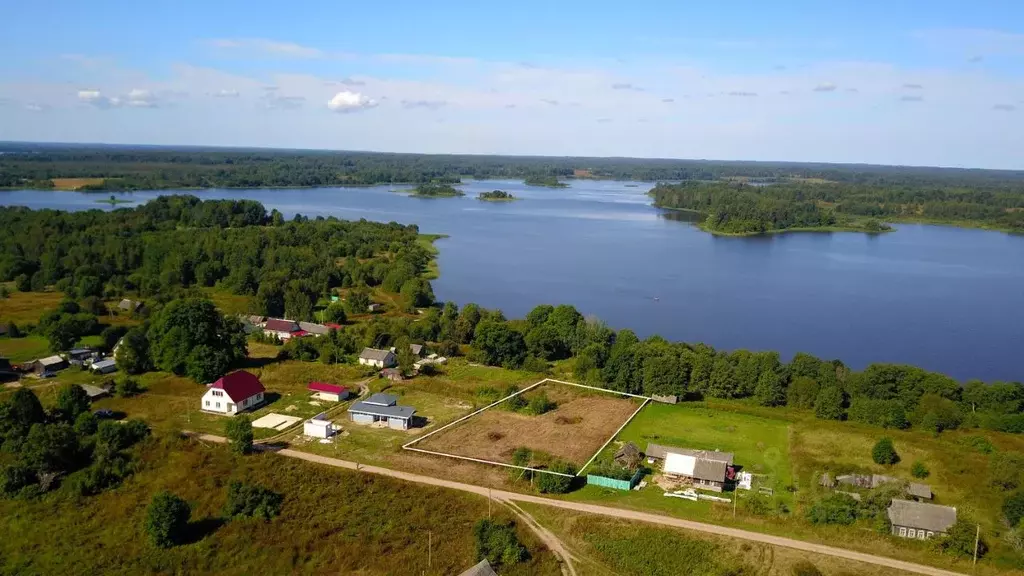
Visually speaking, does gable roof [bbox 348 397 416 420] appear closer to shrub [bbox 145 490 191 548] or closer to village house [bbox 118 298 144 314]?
shrub [bbox 145 490 191 548]

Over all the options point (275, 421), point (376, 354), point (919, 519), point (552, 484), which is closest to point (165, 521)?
point (275, 421)

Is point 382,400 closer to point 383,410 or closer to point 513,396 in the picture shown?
point 383,410

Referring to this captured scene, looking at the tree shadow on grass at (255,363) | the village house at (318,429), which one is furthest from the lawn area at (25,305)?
the village house at (318,429)

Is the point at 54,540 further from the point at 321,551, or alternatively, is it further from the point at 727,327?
the point at 727,327

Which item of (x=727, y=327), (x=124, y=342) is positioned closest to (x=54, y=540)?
(x=124, y=342)

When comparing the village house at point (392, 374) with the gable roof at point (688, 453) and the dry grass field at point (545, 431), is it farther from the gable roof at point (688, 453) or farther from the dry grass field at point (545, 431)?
the gable roof at point (688, 453)

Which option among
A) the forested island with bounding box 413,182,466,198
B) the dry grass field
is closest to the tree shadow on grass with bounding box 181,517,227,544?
the dry grass field

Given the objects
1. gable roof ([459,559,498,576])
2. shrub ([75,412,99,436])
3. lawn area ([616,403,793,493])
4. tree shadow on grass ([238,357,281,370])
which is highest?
shrub ([75,412,99,436])
